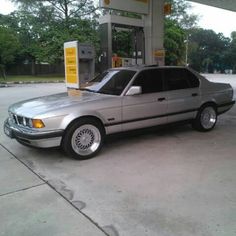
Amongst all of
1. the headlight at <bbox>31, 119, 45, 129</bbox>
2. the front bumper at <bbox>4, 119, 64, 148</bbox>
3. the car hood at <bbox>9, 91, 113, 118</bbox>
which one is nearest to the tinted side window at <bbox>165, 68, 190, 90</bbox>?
the car hood at <bbox>9, 91, 113, 118</bbox>

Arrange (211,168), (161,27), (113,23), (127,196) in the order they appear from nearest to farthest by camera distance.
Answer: (127,196), (211,168), (113,23), (161,27)

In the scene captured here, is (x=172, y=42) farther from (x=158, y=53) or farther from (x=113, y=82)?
(x=113, y=82)

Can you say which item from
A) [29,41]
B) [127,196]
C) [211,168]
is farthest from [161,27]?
[29,41]

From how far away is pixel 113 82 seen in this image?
597cm

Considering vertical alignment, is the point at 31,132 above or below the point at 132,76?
below

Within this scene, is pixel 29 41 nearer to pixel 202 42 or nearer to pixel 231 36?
pixel 202 42

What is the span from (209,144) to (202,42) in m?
67.6

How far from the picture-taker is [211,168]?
461 centimetres

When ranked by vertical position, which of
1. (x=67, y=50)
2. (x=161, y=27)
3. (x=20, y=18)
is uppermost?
(x=20, y=18)

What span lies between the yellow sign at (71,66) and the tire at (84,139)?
14.1 feet

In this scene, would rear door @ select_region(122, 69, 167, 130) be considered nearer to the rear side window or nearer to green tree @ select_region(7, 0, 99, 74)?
the rear side window

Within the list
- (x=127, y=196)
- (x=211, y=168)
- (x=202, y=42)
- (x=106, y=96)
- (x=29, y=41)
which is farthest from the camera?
(x=202, y=42)

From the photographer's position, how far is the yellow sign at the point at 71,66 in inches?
360

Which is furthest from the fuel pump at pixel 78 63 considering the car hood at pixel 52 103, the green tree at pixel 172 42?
the green tree at pixel 172 42
